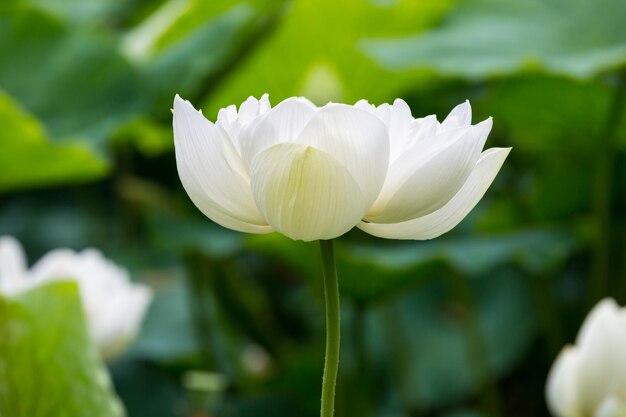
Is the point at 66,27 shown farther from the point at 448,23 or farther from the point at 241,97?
the point at 448,23

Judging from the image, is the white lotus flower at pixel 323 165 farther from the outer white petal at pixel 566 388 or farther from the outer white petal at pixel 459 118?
the outer white petal at pixel 566 388

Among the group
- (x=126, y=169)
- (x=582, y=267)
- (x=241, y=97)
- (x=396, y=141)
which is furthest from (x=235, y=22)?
(x=396, y=141)

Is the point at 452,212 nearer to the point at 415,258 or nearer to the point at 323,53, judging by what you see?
the point at 415,258

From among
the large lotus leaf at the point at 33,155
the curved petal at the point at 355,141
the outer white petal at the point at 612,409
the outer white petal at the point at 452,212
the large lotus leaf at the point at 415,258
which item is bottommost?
the outer white petal at the point at 612,409

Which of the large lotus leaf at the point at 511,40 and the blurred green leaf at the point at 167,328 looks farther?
the blurred green leaf at the point at 167,328

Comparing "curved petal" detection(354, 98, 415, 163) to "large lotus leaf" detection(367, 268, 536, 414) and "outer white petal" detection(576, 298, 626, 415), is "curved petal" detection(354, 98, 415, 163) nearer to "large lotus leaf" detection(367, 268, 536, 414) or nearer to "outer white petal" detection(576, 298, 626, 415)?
"outer white petal" detection(576, 298, 626, 415)

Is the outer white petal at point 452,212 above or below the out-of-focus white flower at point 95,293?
below

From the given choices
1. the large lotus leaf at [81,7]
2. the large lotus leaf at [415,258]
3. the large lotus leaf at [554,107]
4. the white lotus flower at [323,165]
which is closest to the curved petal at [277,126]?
the white lotus flower at [323,165]

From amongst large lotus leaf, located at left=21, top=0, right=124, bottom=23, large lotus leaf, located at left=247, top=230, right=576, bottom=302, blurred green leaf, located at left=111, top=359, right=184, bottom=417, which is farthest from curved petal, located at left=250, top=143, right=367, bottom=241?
large lotus leaf, located at left=21, top=0, right=124, bottom=23
